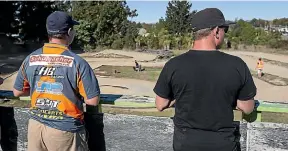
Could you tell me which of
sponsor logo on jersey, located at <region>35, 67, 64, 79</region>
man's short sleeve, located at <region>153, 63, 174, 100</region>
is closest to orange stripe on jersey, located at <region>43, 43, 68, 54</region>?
sponsor logo on jersey, located at <region>35, 67, 64, 79</region>

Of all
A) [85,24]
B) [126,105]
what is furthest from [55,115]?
[85,24]

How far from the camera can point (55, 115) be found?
241cm

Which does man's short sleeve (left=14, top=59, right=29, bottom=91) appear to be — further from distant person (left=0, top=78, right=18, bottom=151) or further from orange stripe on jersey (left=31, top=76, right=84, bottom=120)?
distant person (left=0, top=78, right=18, bottom=151)

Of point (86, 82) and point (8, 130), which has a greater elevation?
point (86, 82)

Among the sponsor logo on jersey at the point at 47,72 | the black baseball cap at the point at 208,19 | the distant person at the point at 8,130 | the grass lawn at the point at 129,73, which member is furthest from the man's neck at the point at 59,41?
the grass lawn at the point at 129,73

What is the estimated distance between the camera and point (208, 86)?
2076 millimetres

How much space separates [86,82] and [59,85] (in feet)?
0.54

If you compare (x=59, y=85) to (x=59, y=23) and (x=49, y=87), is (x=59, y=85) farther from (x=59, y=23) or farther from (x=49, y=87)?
(x=59, y=23)

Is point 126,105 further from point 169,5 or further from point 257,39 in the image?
point 169,5

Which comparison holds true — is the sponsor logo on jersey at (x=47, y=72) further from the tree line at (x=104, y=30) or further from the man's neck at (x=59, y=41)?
the tree line at (x=104, y=30)

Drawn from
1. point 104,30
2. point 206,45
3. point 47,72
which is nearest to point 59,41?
point 47,72

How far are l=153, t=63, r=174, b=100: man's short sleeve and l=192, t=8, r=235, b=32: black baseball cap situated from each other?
10.7 inches

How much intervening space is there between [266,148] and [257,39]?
44.2 m

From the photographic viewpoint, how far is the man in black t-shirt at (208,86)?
2.06m
